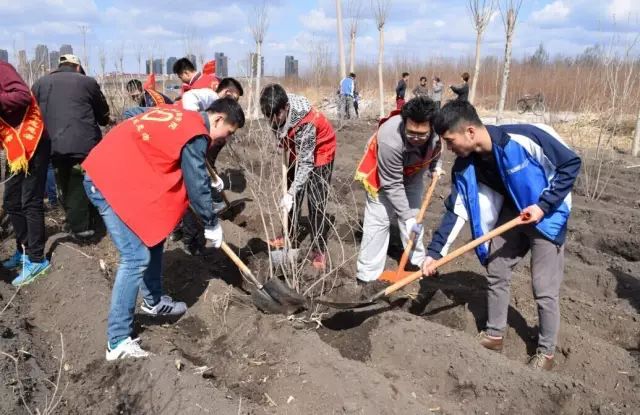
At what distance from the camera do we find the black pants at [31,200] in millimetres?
4258

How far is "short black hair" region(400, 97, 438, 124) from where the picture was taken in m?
3.34

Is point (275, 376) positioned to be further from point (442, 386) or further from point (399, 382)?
point (442, 386)

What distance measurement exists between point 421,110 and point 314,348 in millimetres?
1607

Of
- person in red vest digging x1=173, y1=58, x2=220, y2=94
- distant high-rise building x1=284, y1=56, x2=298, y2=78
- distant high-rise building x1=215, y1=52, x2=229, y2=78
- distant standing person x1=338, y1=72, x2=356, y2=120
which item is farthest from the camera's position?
distant high-rise building x1=284, y1=56, x2=298, y2=78

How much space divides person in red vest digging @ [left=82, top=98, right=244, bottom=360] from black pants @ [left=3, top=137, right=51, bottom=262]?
5.09 feet

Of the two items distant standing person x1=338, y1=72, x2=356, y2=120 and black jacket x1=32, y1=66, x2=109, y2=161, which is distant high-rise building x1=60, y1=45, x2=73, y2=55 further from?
black jacket x1=32, y1=66, x2=109, y2=161

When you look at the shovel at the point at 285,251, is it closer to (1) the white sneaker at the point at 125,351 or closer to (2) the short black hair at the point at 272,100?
(2) the short black hair at the point at 272,100

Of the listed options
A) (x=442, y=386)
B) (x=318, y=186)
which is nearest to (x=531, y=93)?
(x=318, y=186)

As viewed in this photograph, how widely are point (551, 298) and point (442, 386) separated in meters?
0.82

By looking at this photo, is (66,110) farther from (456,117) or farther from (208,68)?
(456,117)

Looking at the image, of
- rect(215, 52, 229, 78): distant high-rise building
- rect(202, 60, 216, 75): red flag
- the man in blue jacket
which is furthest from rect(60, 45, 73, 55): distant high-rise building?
the man in blue jacket

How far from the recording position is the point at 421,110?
11.0 feet

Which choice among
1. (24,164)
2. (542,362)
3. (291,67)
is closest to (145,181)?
(24,164)

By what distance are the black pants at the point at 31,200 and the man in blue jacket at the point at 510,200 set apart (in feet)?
10.3
